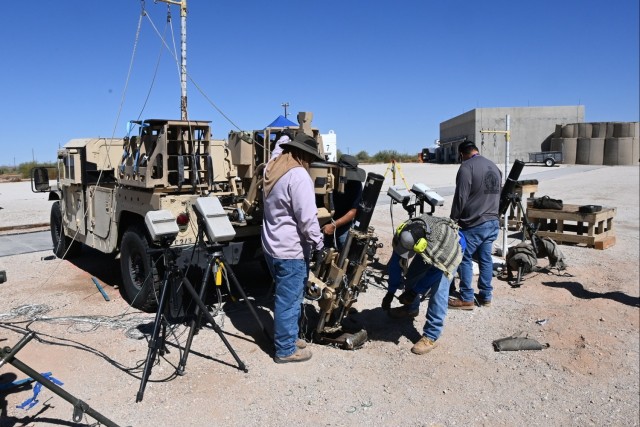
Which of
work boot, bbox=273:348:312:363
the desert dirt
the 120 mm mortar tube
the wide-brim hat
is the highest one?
the wide-brim hat

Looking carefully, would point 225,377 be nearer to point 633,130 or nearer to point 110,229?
point 110,229

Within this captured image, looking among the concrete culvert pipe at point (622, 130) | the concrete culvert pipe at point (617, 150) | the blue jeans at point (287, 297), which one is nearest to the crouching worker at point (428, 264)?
the blue jeans at point (287, 297)

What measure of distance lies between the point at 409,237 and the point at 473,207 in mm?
1699

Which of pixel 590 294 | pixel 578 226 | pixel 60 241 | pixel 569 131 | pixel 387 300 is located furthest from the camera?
pixel 569 131

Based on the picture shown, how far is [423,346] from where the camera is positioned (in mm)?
4797

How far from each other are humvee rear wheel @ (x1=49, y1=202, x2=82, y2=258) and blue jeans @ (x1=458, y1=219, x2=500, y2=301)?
582 centimetres

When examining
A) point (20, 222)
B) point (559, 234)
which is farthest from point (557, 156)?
point (20, 222)

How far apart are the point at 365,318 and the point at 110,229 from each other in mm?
3301

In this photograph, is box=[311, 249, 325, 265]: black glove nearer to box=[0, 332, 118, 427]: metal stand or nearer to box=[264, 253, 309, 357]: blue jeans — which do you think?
box=[264, 253, 309, 357]: blue jeans

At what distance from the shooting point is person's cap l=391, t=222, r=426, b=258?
4.45 m

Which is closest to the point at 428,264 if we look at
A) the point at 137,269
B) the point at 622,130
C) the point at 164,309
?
the point at 164,309

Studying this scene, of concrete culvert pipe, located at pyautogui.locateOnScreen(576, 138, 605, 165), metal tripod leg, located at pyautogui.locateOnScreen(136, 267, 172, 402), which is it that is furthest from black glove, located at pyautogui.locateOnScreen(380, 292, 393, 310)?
concrete culvert pipe, located at pyautogui.locateOnScreen(576, 138, 605, 165)

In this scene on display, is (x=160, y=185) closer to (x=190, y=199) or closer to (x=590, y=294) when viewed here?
(x=190, y=199)

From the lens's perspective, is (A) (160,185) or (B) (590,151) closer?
(A) (160,185)
